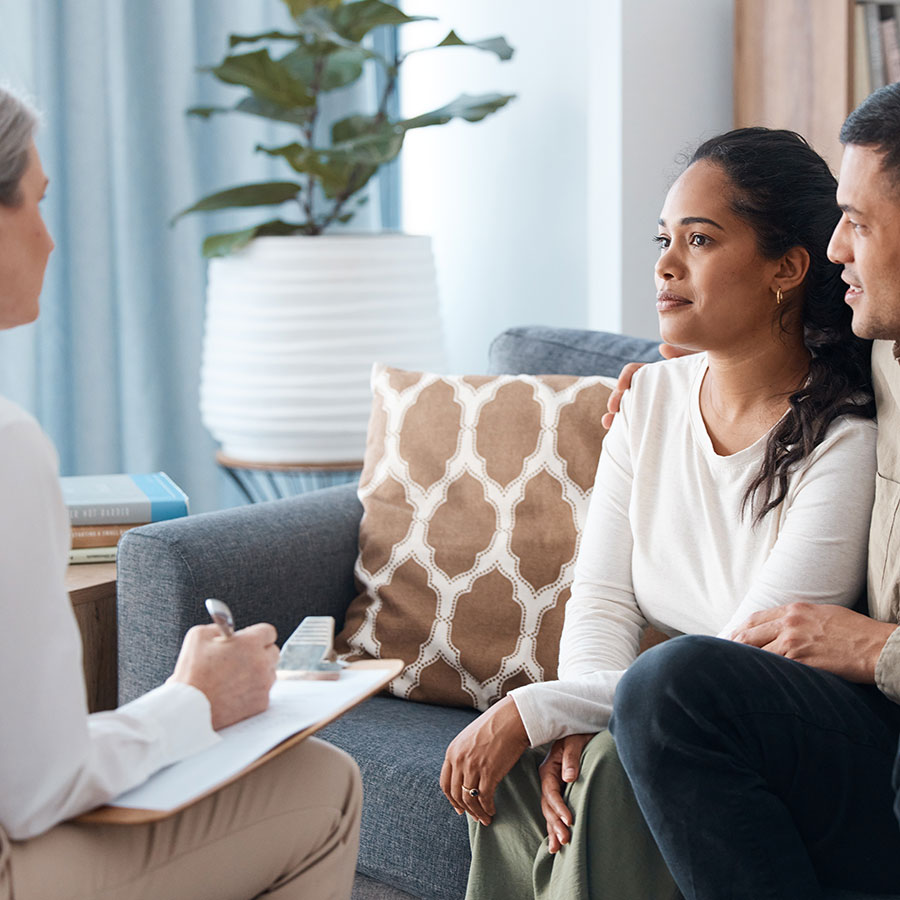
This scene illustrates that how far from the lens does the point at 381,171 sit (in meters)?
3.17

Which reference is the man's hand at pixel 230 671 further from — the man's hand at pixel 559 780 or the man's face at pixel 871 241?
the man's face at pixel 871 241

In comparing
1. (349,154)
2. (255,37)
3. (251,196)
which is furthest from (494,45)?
(251,196)

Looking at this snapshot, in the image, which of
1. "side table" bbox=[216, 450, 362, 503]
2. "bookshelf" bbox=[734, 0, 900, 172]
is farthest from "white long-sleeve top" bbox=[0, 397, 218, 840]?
"bookshelf" bbox=[734, 0, 900, 172]

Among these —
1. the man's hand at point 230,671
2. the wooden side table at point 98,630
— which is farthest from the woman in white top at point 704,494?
the wooden side table at point 98,630

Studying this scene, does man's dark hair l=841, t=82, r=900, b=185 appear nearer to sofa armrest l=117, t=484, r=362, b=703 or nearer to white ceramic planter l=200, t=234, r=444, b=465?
sofa armrest l=117, t=484, r=362, b=703

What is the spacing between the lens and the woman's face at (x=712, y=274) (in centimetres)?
140

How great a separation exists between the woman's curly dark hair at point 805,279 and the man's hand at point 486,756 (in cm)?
38

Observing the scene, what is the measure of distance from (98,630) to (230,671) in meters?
0.77

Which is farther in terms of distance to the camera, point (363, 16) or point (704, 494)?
point (363, 16)

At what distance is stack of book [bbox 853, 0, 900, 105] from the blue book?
1.54m

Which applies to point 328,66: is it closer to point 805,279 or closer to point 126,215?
point 126,215

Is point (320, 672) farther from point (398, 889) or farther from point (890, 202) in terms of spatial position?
point (890, 202)

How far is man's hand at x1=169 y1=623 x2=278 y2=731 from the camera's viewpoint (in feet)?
3.35

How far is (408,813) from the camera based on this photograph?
4.64 ft
